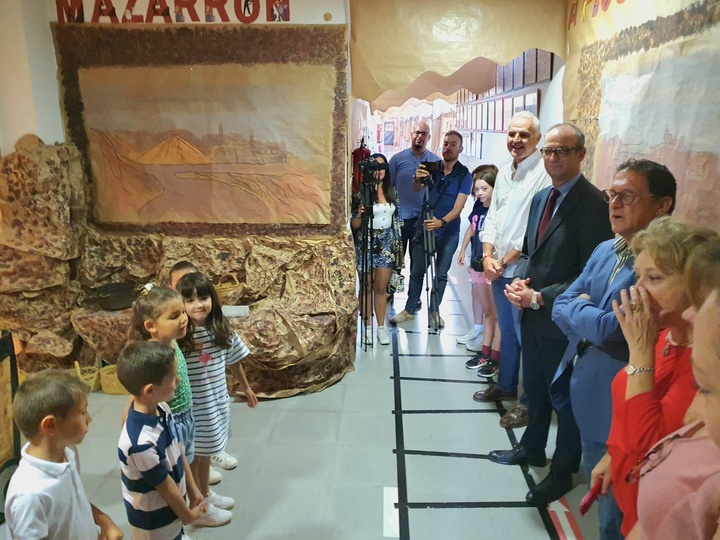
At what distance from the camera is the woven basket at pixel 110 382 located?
10.2ft

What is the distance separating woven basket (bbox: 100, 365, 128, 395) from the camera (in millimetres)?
3113

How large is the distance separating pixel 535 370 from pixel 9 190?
3029 millimetres

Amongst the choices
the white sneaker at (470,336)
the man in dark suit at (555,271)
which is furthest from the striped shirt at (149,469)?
the white sneaker at (470,336)

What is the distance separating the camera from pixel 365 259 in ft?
12.4

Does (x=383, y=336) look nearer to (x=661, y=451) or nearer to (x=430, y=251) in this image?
(x=430, y=251)

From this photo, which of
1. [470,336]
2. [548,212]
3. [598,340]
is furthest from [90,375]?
[598,340]

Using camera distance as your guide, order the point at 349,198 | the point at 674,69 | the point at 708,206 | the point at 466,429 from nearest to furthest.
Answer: the point at 708,206 → the point at 674,69 → the point at 466,429 → the point at 349,198

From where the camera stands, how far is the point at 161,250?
340 centimetres

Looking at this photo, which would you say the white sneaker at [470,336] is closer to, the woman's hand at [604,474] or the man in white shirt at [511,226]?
the man in white shirt at [511,226]

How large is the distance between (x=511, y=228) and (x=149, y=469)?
77.7 inches

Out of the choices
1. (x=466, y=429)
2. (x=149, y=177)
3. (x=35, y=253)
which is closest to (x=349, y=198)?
(x=149, y=177)

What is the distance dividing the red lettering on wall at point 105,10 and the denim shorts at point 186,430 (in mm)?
2566

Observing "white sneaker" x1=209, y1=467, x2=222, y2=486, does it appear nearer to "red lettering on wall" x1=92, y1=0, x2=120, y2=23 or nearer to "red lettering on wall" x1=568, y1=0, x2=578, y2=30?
"red lettering on wall" x1=92, y1=0, x2=120, y2=23

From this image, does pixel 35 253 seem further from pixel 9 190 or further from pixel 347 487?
pixel 347 487
